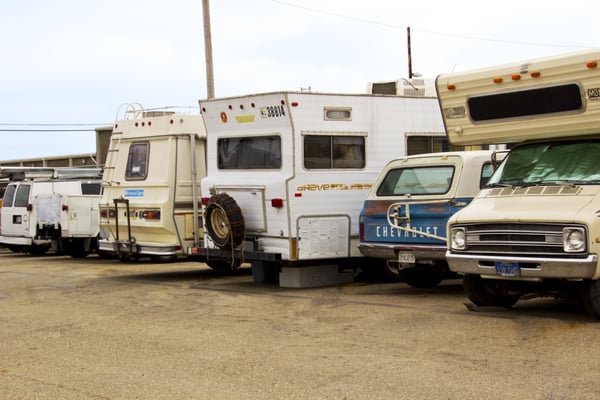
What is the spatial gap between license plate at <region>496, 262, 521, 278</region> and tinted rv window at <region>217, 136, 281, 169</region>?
15.0ft

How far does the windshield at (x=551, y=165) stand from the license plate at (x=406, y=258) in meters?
1.80

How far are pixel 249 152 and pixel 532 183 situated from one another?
5.07 m

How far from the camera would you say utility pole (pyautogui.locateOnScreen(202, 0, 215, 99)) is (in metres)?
24.5

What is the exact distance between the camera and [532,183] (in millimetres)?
9781

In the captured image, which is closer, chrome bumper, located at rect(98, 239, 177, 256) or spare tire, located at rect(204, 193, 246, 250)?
spare tire, located at rect(204, 193, 246, 250)

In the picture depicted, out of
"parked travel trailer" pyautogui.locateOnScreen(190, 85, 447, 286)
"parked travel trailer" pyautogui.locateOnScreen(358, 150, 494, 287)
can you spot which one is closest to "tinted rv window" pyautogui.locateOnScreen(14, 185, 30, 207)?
"parked travel trailer" pyautogui.locateOnScreen(190, 85, 447, 286)

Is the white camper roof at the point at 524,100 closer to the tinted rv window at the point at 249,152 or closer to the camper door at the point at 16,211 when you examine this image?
the tinted rv window at the point at 249,152

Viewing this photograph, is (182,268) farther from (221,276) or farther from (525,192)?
(525,192)

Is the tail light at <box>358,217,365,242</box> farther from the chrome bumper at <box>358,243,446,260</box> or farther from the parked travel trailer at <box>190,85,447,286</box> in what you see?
the parked travel trailer at <box>190,85,447,286</box>

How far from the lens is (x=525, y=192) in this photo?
962 centimetres

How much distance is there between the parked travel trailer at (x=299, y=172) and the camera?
12750mm

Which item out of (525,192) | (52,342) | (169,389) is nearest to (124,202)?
(52,342)

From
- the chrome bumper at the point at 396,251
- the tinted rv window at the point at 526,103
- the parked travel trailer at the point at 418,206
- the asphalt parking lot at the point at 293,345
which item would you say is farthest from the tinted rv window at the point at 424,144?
the tinted rv window at the point at 526,103

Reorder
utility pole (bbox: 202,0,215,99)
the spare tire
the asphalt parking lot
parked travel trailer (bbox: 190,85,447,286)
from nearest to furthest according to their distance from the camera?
the asphalt parking lot, parked travel trailer (bbox: 190,85,447,286), the spare tire, utility pole (bbox: 202,0,215,99)
